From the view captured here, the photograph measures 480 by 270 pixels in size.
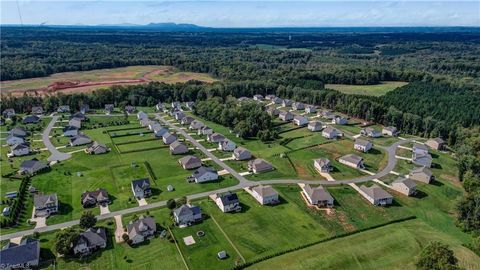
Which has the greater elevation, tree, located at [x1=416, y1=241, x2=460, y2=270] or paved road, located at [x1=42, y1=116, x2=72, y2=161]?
tree, located at [x1=416, y1=241, x2=460, y2=270]

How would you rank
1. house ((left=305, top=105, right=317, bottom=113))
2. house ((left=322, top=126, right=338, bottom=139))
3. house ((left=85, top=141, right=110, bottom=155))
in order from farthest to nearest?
1. house ((left=305, top=105, right=317, bottom=113))
2. house ((left=322, top=126, right=338, bottom=139))
3. house ((left=85, top=141, right=110, bottom=155))

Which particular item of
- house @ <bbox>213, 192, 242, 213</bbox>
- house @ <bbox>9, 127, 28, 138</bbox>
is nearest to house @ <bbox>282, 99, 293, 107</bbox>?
house @ <bbox>213, 192, 242, 213</bbox>

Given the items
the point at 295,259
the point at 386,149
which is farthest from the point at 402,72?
the point at 295,259

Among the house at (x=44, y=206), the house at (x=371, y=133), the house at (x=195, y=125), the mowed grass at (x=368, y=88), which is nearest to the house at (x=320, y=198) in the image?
the house at (x=44, y=206)

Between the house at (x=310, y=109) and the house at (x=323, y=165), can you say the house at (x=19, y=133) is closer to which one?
the house at (x=323, y=165)

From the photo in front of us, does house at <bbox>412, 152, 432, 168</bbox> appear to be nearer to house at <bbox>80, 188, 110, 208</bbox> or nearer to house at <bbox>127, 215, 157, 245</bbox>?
house at <bbox>127, 215, 157, 245</bbox>

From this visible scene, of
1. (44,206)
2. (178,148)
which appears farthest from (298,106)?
(44,206)

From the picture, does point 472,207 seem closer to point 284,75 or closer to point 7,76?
point 284,75
